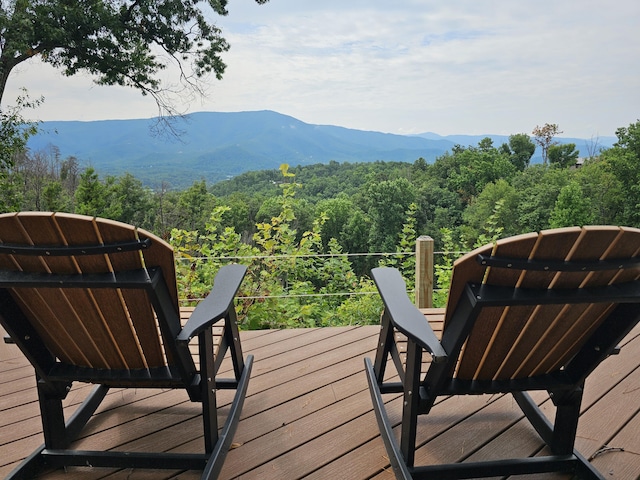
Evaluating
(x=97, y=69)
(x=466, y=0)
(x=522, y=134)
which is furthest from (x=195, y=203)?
(x=522, y=134)

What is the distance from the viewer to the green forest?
3512 millimetres

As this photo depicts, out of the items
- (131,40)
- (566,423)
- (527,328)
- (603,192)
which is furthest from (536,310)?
(603,192)

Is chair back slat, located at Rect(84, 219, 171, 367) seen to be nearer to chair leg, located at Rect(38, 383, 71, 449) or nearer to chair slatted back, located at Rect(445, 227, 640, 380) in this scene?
chair leg, located at Rect(38, 383, 71, 449)

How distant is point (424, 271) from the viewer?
2.81 meters

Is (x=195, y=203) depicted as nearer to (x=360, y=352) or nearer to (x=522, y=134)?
(x=360, y=352)

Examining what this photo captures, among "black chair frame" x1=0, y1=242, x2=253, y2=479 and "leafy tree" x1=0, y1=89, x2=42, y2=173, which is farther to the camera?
"leafy tree" x1=0, y1=89, x2=42, y2=173

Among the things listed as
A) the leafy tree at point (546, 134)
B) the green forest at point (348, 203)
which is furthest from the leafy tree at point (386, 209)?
the leafy tree at point (546, 134)

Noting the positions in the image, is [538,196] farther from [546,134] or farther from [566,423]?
[566,423]

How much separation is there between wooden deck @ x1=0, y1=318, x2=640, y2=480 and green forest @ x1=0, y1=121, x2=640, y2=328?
1148 millimetres

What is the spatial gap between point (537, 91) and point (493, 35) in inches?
481

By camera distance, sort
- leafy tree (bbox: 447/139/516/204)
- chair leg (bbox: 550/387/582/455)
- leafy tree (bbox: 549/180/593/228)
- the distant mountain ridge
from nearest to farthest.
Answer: chair leg (bbox: 550/387/582/455) → the distant mountain ridge → leafy tree (bbox: 549/180/593/228) → leafy tree (bbox: 447/139/516/204)

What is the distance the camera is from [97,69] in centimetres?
1150

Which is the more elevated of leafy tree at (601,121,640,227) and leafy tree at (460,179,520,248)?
leafy tree at (601,121,640,227)

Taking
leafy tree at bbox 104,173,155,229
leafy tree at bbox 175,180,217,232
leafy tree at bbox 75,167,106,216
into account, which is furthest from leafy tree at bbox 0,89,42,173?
leafy tree at bbox 104,173,155,229
